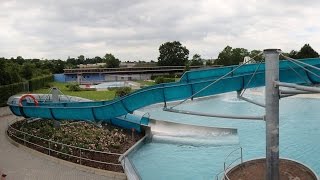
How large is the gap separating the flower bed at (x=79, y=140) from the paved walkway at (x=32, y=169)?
21.3 inches

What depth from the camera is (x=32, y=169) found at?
523 inches

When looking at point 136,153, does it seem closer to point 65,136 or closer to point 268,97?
point 65,136

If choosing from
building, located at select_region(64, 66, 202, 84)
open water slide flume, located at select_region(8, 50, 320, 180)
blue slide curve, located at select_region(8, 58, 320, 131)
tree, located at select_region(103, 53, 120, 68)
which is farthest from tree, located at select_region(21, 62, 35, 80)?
tree, located at select_region(103, 53, 120, 68)

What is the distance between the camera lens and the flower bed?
13852mm

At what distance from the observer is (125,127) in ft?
63.6

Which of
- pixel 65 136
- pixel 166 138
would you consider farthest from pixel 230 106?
pixel 65 136

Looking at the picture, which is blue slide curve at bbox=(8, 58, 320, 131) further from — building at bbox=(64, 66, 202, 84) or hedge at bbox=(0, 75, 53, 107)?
building at bbox=(64, 66, 202, 84)

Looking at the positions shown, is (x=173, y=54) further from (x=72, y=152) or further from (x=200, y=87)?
(x=200, y=87)

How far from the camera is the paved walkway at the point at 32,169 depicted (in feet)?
40.8

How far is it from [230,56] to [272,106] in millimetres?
68712

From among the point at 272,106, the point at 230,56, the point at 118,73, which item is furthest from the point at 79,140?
the point at 230,56

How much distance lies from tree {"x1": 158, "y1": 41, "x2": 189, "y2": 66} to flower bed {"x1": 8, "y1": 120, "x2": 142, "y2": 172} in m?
64.6

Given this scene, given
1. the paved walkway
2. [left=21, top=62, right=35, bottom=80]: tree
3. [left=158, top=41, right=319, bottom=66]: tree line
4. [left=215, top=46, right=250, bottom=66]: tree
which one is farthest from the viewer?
[left=158, top=41, right=319, bottom=66]: tree line

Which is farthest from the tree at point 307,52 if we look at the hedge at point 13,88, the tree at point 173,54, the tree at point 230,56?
the hedge at point 13,88
